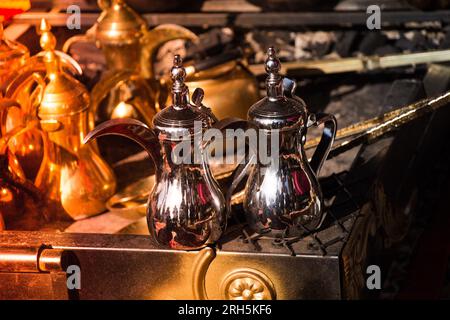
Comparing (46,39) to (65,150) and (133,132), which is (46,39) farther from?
(133,132)

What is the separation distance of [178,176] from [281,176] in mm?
187

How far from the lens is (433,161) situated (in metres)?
2.41

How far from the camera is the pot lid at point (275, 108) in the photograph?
1396 millimetres

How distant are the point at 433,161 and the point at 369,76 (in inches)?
16.7

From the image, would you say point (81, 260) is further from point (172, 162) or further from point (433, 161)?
point (433, 161)

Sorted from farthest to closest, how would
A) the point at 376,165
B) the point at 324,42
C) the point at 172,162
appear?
1. the point at 324,42
2. the point at 376,165
3. the point at 172,162

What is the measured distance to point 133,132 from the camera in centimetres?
140

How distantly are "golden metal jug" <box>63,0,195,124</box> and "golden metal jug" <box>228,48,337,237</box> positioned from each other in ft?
2.12

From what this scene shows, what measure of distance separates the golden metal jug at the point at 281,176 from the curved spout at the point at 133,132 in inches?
6.4

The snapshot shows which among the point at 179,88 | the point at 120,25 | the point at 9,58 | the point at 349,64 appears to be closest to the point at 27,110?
the point at 9,58

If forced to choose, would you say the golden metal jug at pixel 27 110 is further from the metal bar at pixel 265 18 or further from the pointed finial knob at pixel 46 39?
the metal bar at pixel 265 18

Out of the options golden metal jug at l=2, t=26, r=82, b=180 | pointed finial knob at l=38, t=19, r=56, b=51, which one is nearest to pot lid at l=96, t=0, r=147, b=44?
golden metal jug at l=2, t=26, r=82, b=180
